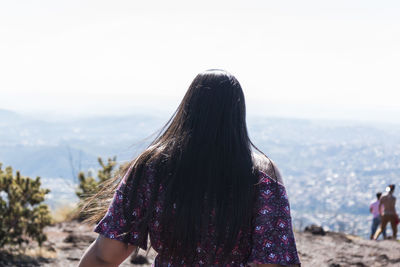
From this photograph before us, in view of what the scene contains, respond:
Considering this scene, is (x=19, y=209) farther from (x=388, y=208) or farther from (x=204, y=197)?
(x=388, y=208)

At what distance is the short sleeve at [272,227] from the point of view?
1.54 metres

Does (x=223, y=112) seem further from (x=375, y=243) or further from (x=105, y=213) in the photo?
(x=375, y=243)

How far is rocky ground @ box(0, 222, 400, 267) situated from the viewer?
7.53 metres

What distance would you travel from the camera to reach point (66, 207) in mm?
13562

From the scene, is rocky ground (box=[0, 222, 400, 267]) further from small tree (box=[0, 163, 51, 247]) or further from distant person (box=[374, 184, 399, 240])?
distant person (box=[374, 184, 399, 240])

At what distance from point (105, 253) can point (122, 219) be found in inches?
5.2

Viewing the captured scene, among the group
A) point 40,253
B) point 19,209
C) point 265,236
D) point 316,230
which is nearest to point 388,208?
point 316,230

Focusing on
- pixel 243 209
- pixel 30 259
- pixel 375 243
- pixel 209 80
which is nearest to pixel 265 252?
pixel 243 209

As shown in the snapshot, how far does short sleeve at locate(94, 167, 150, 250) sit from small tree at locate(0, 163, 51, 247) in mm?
6111

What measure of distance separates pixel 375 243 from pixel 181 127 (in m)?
9.44

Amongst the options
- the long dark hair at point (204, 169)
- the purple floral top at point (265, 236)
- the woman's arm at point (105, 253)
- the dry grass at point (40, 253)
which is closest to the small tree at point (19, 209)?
the dry grass at point (40, 253)

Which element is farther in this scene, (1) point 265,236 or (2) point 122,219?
(2) point 122,219

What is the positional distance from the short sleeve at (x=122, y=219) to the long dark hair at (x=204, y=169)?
19 mm

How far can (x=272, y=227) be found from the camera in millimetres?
1542
